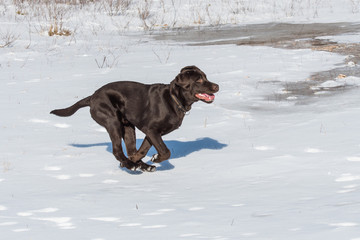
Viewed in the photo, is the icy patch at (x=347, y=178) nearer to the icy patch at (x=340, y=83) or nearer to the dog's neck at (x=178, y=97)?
the dog's neck at (x=178, y=97)

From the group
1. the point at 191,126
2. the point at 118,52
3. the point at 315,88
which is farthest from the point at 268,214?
the point at 118,52

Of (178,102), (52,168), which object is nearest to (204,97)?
(178,102)

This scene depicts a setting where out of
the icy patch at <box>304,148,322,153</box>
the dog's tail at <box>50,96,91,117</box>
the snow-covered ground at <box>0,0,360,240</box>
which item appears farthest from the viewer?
the dog's tail at <box>50,96,91,117</box>

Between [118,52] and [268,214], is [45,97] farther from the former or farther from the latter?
[268,214]

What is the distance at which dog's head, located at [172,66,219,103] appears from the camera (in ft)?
19.6

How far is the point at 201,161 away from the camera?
6469 millimetres

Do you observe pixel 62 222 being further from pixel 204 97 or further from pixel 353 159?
pixel 353 159

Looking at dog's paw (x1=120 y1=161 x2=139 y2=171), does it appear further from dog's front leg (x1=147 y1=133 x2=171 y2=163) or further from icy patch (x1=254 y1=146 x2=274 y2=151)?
icy patch (x1=254 y1=146 x2=274 y2=151)

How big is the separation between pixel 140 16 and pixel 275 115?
12545mm

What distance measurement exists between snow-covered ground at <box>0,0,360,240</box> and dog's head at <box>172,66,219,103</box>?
0.72 m

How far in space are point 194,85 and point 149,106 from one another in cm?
49

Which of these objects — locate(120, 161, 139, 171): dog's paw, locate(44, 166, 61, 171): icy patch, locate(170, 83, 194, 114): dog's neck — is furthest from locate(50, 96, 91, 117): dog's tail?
locate(170, 83, 194, 114): dog's neck

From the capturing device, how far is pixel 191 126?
8188 millimetres

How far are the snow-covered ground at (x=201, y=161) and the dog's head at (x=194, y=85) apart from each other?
719mm
